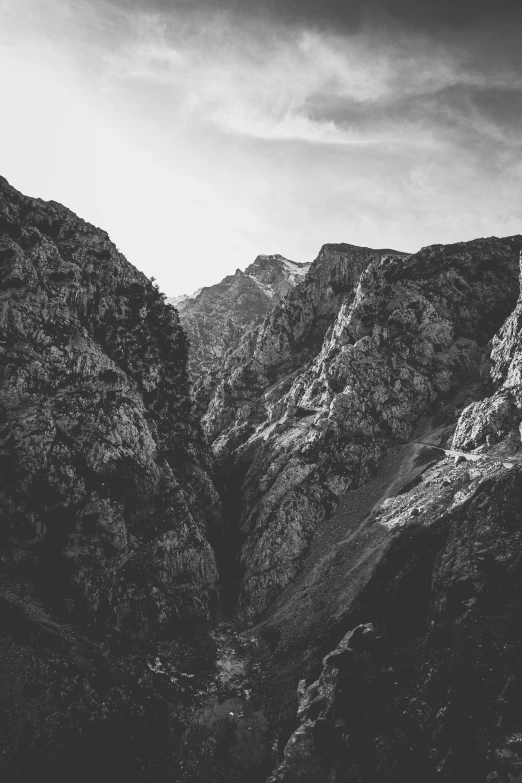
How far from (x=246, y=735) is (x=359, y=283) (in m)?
95.7

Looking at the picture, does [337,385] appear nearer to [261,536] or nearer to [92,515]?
[261,536]

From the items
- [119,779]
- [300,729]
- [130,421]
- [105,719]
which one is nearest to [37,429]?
[130,421]

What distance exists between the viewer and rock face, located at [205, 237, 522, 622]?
67.2m

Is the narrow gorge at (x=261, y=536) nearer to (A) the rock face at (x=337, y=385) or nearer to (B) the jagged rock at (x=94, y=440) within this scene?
(B) the jagged rock at (x=94, y=440)

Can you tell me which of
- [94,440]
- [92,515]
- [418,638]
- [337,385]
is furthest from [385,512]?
[94,440]

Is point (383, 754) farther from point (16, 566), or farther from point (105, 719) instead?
point (16, 566)

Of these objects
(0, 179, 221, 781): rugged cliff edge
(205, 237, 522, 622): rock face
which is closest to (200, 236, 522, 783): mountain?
(205, 237, 522, 622): rock face

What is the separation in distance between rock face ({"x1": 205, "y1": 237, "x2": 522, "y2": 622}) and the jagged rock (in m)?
9.79

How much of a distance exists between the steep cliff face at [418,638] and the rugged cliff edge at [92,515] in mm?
11974

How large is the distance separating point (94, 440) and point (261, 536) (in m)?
29.1

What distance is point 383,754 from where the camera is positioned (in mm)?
24469

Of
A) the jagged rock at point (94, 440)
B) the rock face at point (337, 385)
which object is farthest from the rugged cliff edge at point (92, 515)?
the rock face at point (337, 385)

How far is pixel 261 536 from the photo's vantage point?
65.8m

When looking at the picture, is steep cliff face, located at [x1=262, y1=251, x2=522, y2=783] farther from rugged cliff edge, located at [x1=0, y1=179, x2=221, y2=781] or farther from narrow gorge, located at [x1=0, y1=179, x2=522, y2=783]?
rugged cliff edge, located at [x1=0, y1=179, x2=221, y2=781]
